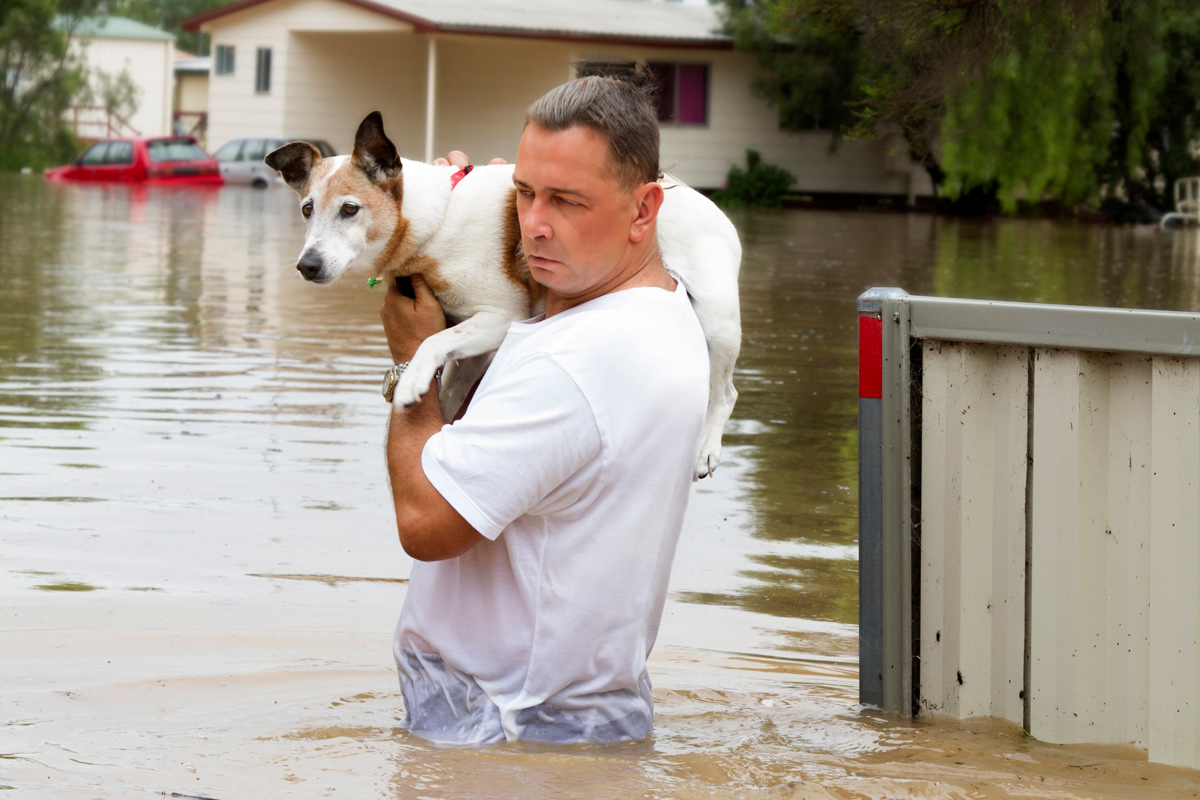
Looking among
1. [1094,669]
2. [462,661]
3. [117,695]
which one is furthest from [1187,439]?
[117,695]

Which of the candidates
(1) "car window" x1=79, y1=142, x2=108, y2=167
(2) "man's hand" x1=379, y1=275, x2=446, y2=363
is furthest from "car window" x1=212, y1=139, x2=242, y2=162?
(2) "man's hand" x1=379, y1=275, x2=446, y2=363

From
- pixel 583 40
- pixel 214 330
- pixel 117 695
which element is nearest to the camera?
pixel 117 695

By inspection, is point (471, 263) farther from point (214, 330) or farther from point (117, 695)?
point (214, 330)

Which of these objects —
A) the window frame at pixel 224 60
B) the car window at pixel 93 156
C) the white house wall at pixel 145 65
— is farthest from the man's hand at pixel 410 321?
the white house wall at pixel 145 65

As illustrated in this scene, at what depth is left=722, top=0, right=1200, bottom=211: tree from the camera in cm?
698

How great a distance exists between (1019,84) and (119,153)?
68.1 ft

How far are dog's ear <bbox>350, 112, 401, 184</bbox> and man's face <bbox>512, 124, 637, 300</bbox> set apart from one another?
74 centimetres

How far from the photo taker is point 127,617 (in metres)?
4.56

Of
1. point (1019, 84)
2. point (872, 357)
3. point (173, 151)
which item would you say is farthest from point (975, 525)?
point (173, 151)

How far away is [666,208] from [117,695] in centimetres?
194

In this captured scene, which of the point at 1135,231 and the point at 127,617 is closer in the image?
the point at 127,617

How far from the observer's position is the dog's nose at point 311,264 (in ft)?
11.2

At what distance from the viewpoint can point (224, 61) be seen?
1394 inches

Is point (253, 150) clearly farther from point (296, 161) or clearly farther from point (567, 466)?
point (567, 466)
